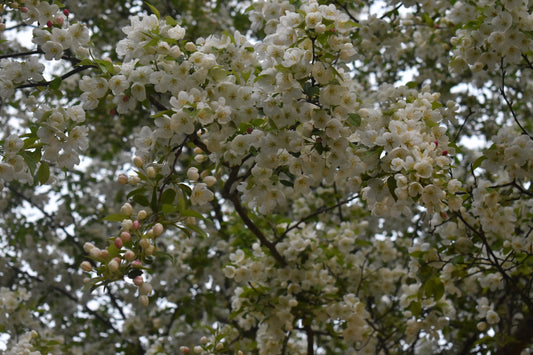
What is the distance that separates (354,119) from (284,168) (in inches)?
13.4

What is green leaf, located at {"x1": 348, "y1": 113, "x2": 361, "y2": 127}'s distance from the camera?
2.33 meters

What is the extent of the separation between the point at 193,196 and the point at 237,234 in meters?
1.47

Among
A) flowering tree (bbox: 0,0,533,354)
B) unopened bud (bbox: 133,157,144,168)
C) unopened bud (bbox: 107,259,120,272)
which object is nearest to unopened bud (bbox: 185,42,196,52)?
flowering tree (bbox: 0,0,533,354)

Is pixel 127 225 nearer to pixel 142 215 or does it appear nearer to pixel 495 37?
pixel 142 215

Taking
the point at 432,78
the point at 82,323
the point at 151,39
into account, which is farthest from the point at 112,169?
the point at 151,39

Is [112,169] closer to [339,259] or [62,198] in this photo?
[62,198]

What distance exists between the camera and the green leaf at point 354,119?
2330 mm

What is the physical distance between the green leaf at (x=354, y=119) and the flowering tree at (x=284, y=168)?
39 millimetres

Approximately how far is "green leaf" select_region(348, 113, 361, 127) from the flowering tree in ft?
0.13

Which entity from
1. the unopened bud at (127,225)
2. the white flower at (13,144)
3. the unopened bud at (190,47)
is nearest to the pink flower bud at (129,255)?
the unopened bud at (127,225)

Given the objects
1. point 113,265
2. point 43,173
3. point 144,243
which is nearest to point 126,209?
point 144,243

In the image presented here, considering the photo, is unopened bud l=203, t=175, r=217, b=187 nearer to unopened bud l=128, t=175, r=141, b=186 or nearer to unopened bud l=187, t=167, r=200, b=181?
unopened bud l=187, t=167, r=200, b=181

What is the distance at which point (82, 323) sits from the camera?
5195 millimetres

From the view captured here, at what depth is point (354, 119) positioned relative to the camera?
7.71ft
